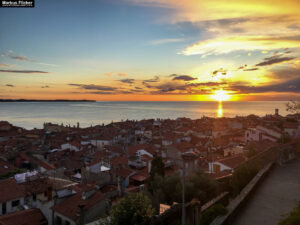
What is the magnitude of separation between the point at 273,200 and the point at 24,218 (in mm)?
15435

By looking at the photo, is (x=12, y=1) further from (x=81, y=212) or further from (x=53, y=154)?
(x=53, y=154)

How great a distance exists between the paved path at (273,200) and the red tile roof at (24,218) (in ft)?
41.5

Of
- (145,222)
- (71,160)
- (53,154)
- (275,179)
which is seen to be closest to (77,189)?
(145,222)

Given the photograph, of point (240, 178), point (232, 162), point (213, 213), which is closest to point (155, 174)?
point (240, 178)

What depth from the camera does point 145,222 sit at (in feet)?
28.0

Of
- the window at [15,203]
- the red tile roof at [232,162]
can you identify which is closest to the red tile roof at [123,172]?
the window at [15,203]

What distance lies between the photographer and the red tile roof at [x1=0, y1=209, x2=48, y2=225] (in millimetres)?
14121

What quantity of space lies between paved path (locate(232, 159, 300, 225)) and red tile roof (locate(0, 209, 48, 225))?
12637 mm

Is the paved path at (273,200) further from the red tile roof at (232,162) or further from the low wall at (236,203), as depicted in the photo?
the red tile roof at (232,162)

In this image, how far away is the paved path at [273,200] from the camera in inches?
421

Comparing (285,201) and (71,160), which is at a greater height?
(285,201)

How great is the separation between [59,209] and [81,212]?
274 cm

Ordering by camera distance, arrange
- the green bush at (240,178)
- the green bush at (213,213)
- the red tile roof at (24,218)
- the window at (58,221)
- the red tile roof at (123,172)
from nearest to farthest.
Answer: the green bush at (213,213) < the red tile roof at (24,218) < the window at (58,221) < the green bush at (240,178) < the red tile roof at (123,172)

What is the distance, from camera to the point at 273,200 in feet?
41.6
